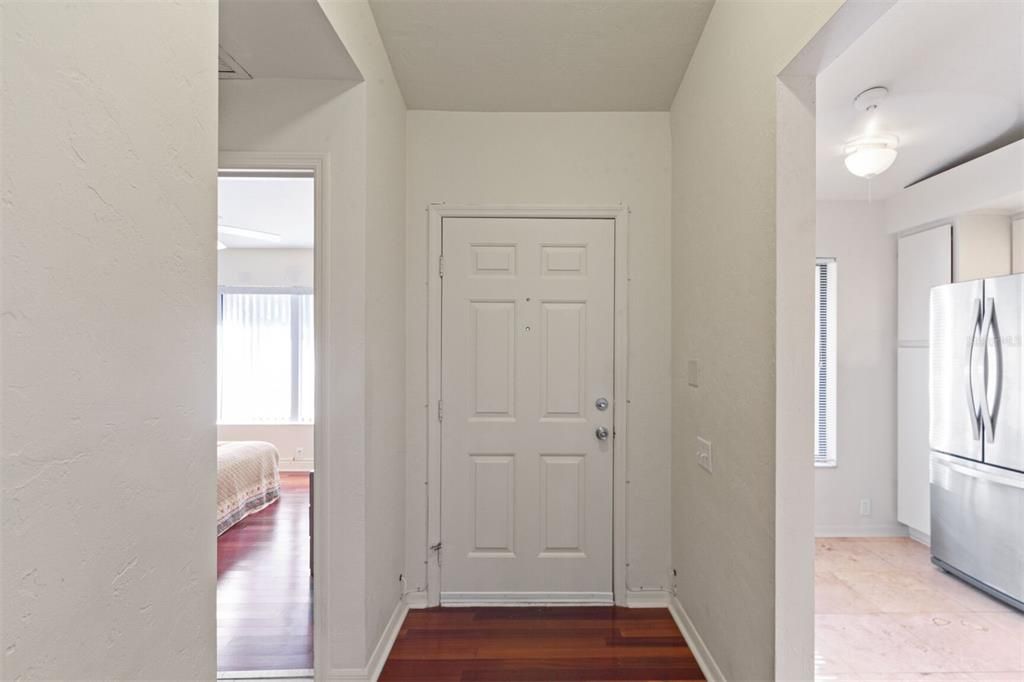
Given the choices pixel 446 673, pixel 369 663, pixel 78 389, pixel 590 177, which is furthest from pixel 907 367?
pixel 78 389

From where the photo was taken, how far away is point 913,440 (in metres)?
3.92

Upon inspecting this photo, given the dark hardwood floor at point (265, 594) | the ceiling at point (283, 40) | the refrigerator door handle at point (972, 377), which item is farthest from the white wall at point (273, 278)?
the refrigerator door handle at point (972, 377)

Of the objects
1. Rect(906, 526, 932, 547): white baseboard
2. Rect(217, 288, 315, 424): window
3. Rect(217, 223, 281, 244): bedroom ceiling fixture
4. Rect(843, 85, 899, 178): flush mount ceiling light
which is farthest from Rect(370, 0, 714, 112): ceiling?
Rect(217, 288, 315, 424): window

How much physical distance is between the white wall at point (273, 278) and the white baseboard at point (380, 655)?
3848 mm

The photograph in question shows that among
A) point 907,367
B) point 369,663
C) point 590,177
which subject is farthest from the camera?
point 907,367

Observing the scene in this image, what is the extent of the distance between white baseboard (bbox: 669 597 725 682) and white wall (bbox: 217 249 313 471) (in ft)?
15.2

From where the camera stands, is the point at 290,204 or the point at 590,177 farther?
the point at 290,204

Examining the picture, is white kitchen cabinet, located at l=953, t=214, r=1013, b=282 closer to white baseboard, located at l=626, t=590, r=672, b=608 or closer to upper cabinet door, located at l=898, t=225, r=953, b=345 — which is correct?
upper cabinet door, located at l=898, t=225, r=953, b=345

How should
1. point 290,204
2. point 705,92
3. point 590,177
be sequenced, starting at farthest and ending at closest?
point 290,204
point 590,177
point 705,92

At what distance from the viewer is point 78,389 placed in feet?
2.35

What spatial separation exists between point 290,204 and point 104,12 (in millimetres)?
4034

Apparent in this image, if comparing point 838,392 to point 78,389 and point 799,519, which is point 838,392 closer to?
point 799,519

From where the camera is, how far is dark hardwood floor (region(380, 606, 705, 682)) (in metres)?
2.19

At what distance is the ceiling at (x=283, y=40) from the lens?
1612mm
